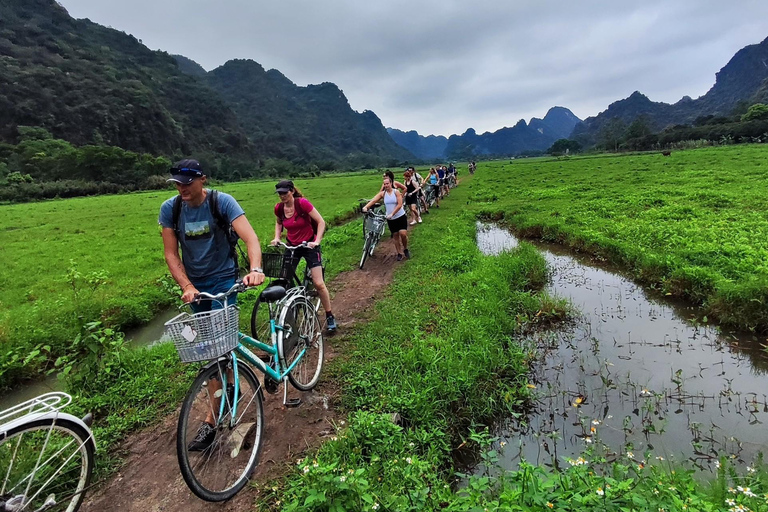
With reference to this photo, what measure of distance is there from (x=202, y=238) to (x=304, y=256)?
6.88 ft

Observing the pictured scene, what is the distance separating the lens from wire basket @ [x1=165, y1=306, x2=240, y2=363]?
246cm

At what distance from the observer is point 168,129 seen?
8450 centimetres

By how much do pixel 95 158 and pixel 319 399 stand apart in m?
57.2

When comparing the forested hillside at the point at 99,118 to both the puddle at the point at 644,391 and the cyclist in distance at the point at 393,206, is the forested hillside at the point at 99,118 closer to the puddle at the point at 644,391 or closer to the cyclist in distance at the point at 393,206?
the cyclist in distance at the point at 393,206

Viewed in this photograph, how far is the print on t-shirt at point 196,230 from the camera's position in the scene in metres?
3.17

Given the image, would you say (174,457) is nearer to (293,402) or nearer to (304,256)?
(293,402)

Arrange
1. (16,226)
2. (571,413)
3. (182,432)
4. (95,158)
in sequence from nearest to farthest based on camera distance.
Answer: (182,432) → (571,413) → (16,226) → (95,158)

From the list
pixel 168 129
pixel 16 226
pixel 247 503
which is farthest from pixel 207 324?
pixel 168 129

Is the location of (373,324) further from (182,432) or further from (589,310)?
(589,310)

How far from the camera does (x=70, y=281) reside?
674 centimetres

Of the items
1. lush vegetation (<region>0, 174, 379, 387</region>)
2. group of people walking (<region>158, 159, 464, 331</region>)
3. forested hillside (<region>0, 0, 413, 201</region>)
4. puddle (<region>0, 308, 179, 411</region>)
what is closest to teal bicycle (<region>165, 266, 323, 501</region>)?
group of people walking (<region>158, 159, 464, 331</region>)

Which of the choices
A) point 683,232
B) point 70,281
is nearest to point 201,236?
point 70,281

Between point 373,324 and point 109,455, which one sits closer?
point 109,455

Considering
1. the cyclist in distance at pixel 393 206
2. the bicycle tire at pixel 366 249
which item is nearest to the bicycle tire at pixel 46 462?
the cyclist in distance at pixel 393 206
